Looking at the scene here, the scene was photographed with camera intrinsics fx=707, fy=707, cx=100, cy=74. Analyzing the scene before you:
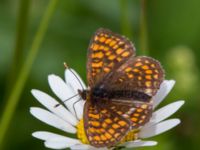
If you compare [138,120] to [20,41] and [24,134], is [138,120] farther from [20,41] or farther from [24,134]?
[24,134]

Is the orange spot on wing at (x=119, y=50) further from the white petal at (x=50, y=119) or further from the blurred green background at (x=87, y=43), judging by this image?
the blurred green background at (x=87, y=43)

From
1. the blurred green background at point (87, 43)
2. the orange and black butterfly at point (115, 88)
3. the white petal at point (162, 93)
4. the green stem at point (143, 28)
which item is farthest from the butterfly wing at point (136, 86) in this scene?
the blurred green background at point (87, 43)

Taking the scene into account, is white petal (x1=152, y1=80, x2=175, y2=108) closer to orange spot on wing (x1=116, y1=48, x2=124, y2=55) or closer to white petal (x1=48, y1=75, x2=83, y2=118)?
orange spot on wing (x1=116, y1=48, x2=124, y2=55)

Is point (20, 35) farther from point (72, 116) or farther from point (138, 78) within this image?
point (138, 78)

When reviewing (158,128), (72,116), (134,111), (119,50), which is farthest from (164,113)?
(72,116)

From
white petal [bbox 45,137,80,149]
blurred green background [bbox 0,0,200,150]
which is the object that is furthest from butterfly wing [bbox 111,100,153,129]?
blurred green background [bbox 0,0,200,150]
